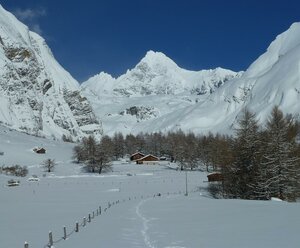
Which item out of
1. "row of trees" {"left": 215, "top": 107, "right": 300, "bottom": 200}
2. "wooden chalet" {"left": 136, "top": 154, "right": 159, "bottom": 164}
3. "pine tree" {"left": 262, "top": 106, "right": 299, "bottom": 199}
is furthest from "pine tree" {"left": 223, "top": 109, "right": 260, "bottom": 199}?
"wooden chalet" {"left": 136, "top": 154, "right": 159, "bottom": 164}

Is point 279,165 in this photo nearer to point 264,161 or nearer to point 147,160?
point 264,161

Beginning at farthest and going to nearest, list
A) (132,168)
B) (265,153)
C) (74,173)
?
(132,168), (74,173), (265,153)

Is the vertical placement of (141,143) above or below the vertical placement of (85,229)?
above

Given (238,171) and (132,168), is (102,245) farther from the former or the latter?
(132,168)

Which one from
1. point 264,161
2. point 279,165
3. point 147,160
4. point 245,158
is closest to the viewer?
point 279,165

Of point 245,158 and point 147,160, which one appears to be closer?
point 245,158

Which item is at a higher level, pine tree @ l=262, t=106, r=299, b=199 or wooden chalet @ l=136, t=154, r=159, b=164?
wooden chalet @ l=136, t=154, r=159, b=164

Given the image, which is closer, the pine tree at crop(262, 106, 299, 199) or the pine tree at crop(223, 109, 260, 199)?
the pine tree at crop(262, 106, 299, 199)

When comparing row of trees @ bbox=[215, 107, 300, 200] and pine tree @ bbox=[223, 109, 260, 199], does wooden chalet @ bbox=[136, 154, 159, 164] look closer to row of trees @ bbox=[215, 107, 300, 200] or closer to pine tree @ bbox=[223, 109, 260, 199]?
row of trees @ bbox=[215, 107, 300, 200]

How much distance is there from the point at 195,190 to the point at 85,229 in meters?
49.9

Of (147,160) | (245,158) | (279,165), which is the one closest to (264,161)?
(245,158)

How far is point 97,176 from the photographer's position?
103 meters

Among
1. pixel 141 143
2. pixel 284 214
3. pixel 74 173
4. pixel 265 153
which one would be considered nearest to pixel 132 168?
pixel 74 173

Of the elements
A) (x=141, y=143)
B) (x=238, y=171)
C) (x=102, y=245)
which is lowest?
(x=102, y=245)
